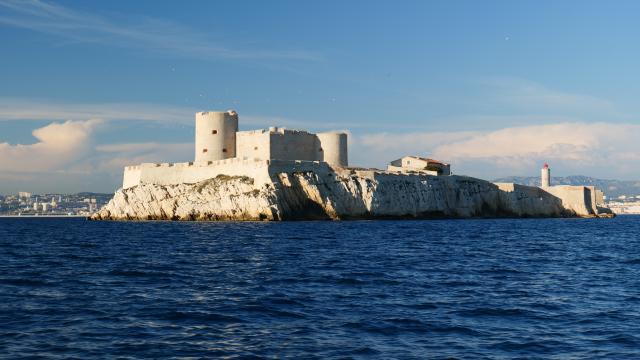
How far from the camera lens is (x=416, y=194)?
8994 cm

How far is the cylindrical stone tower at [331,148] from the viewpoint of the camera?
9656cm

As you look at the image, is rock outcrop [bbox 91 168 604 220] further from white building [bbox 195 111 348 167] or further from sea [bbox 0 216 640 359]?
sea [bbox 0 216 640 359]

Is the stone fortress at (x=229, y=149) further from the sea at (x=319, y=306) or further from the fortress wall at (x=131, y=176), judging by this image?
the sea at (x=319, y=306)

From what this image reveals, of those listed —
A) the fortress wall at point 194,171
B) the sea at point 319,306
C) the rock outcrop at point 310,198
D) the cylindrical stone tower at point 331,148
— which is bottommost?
the sea at point 319,306

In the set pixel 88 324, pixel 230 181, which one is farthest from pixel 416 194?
pixel 88 324

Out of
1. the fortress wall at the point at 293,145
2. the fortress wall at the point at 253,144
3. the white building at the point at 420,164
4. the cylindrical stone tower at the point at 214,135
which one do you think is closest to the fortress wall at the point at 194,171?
the cylindrical stone tower at the point at 214,135

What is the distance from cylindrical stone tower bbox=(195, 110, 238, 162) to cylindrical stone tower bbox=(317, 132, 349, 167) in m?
12.5

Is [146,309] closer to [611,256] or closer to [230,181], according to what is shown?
[611,256]

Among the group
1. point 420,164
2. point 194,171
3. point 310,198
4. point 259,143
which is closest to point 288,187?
point 310,198

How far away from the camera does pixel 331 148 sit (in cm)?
9656

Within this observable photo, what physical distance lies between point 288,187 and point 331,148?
19.4 metres

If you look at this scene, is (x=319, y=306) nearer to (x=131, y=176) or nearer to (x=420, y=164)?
(x=131, y=176)

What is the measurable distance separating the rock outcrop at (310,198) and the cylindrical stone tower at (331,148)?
10.7m

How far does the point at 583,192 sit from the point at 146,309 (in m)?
106
